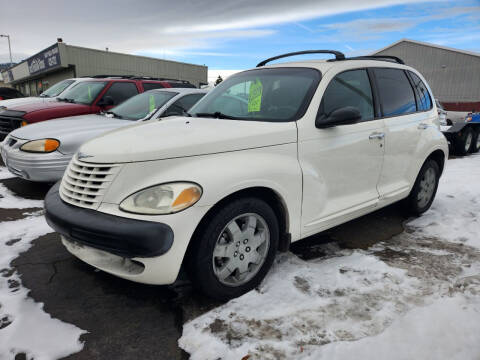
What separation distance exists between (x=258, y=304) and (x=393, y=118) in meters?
2.41

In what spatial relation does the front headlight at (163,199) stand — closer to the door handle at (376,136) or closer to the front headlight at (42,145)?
the door handle at (376,136)

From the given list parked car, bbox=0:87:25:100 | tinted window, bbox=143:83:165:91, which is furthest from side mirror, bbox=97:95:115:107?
parked car, bbox=0:87:25:100

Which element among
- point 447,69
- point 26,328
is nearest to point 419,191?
point 26,328

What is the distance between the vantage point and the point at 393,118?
3.63 meters

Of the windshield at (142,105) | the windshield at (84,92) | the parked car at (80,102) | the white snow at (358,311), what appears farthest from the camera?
the windshield at (84,92)

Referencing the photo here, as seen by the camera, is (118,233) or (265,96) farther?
(265,96)

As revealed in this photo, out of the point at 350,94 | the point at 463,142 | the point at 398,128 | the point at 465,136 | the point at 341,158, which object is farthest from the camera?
the point at 465,136

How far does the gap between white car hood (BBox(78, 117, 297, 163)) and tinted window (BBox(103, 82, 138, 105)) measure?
4809 millimetres

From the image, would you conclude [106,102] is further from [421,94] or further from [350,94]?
[421,94]

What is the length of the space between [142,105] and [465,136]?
8.99 m

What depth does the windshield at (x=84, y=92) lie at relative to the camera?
715 cm

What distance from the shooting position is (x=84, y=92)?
7414 millimetres

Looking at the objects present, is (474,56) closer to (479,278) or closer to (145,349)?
(479,278)

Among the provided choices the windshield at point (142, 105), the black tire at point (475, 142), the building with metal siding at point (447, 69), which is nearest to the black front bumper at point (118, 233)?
the windshield at point (142, 105)
